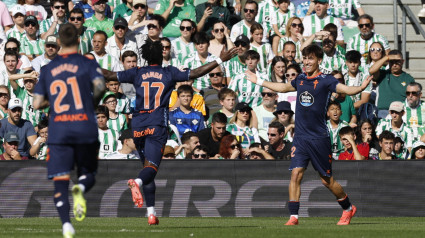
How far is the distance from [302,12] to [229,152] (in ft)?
19.3

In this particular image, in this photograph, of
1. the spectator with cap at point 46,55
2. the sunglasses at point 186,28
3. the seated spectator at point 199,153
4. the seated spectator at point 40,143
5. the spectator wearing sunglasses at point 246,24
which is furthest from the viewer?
the spectator wearing sunglasses at point 246,24

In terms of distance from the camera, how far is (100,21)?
2033 cm

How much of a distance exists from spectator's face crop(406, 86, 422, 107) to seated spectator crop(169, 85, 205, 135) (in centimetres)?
418

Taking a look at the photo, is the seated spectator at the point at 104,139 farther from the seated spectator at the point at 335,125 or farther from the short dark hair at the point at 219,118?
the seated spectator at the point at 335,125

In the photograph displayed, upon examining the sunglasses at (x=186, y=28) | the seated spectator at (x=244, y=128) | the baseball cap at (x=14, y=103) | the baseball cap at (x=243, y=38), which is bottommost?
the seated spectator at (x=244, y=128)

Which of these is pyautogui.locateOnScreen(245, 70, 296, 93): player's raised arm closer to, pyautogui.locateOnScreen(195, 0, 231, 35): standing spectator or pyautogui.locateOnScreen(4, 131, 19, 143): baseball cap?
pyautogui.locateOnScreen(4, 131, 19, 143): baseball cap

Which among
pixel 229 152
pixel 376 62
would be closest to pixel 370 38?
pixel 376 62

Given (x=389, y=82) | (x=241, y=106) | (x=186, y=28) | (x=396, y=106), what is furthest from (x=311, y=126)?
(x=186, y=28)

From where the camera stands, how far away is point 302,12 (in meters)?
21.5

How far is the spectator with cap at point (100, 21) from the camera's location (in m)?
20.2

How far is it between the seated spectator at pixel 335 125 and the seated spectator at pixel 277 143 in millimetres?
933

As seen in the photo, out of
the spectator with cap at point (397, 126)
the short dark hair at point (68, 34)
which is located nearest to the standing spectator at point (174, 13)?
the spectator with cap at point (397, 126)

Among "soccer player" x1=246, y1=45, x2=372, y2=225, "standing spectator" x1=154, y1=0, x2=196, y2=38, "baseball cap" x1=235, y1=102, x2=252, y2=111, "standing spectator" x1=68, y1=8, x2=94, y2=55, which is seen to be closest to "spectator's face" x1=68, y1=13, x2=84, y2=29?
"standing spectator" x1=68, y1=8, x2=94, y2=55

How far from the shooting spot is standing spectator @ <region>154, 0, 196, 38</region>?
20703 millimetres
